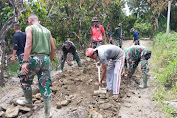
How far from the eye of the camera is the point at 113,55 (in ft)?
11.3

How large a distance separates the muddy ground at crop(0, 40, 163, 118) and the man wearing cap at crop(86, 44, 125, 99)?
0.93ft

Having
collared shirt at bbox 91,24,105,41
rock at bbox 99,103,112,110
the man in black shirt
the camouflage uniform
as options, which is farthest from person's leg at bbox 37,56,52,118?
collared shirt at bbox 91,24,105,41

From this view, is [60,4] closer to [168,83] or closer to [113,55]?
[113,55]

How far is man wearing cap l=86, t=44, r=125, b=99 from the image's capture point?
314 centimetres

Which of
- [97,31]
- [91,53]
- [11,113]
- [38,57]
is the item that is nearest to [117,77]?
[91,53]

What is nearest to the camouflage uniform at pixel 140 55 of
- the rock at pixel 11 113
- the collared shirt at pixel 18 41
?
the collared shirt at pixel 18 41

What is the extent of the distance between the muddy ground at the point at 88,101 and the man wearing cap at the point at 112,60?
28 cm

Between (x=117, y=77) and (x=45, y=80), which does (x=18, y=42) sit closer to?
(x=45, y=80)

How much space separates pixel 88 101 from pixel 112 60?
1107 millimetres

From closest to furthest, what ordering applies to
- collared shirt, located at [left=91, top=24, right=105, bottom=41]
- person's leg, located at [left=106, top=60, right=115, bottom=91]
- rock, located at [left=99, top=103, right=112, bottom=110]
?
rock, located at [left=99, top=103, right=112, bottom=110]
person's leg, located at [left=106, top=60, right=115, bottom=91]
collared shirt, located at [left=91, top=24, right=105, bottom=41]

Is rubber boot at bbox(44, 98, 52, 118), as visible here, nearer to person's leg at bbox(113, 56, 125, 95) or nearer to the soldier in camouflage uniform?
the soldier in camouflage uniform

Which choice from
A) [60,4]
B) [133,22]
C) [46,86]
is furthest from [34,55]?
[133,22]

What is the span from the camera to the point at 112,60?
12.2 ft

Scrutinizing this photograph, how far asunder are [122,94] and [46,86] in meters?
2.00
